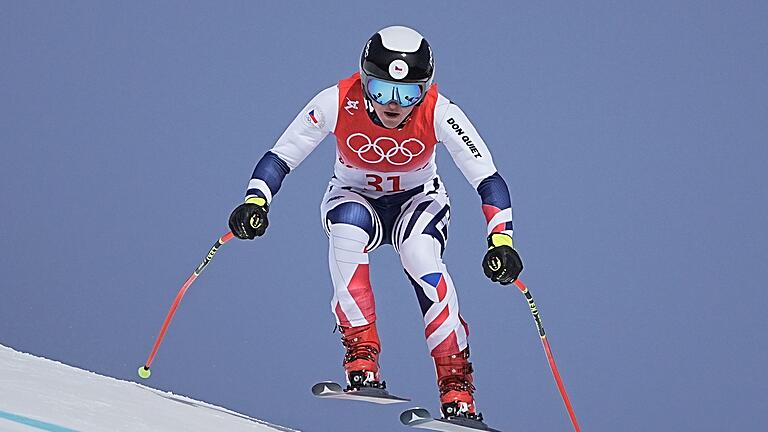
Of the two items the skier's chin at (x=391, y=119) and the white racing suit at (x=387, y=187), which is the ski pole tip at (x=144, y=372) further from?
the skier's chin at (x=391, y=119)

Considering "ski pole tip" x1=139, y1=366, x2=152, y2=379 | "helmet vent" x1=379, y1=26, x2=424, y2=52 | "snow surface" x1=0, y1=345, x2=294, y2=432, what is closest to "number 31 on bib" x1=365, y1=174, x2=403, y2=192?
"helmet vent" x1=379, y1=26, x2=424, y2=52

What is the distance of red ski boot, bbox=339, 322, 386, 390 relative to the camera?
2.86 meters

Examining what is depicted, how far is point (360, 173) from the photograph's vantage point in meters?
3.04

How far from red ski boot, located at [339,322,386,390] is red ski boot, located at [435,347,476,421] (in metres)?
0.20

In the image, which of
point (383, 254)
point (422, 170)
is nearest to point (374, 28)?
point (383, 254)

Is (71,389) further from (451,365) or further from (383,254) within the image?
(383,254)

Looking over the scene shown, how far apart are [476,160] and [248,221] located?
625mm

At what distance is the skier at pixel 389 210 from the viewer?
9.40ft

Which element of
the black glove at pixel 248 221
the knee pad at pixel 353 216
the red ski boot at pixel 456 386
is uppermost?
the knee pad at pixel 353 216

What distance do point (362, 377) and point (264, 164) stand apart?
63 cm

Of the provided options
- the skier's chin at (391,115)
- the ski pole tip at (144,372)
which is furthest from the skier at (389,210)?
the ski pole tip at (144,372)

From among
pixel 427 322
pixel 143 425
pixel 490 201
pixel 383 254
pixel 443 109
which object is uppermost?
pixel 383 254

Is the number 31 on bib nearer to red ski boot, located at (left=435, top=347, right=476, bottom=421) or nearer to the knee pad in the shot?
the knee pad

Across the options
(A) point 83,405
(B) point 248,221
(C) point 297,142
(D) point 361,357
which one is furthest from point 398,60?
(A) point 83,405
